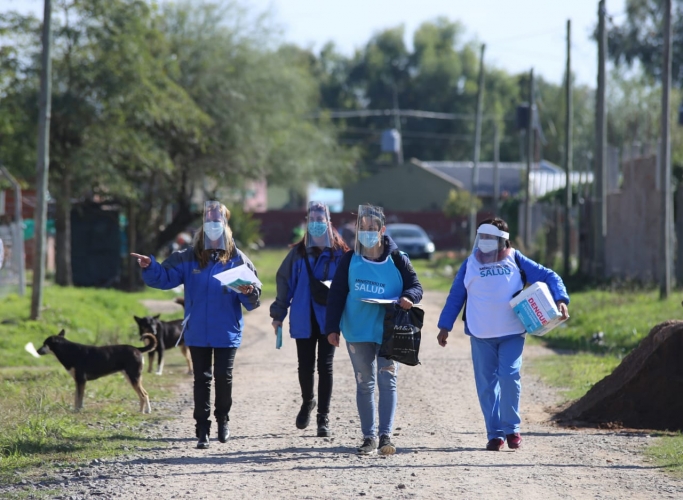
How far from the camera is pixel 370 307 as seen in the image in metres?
8.30

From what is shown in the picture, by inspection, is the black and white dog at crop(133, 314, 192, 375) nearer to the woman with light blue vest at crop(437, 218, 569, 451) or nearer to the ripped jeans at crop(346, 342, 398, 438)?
the ripped jeans at crop(346, 342, 398, 438)

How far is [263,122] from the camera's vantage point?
30094 millimetres

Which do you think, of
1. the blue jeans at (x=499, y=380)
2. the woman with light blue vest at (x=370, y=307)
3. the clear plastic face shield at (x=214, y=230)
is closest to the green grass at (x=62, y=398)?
the clear plastic face shield at (x=214, y=230)

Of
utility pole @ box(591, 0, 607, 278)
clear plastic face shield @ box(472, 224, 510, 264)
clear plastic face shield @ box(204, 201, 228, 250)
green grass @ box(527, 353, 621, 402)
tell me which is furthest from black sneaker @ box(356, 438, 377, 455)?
utility pole @ box(591, 0, 607, 278)

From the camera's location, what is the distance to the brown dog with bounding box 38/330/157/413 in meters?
10.4

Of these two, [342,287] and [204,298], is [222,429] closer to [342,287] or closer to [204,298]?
[204,298]

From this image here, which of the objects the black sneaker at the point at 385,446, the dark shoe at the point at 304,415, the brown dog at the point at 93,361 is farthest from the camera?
the brown dog at the point at 93,361

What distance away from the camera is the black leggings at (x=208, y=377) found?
8672 mm

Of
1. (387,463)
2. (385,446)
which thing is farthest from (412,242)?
(387,463)

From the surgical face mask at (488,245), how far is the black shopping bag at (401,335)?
75 cm

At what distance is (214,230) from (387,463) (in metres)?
2.30

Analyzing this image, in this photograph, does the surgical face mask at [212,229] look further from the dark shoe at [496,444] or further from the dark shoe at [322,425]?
the dark shoe at [496,444]

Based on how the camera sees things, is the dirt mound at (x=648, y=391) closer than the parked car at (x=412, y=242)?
Yes

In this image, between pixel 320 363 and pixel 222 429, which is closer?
Result: pixel 222 429
